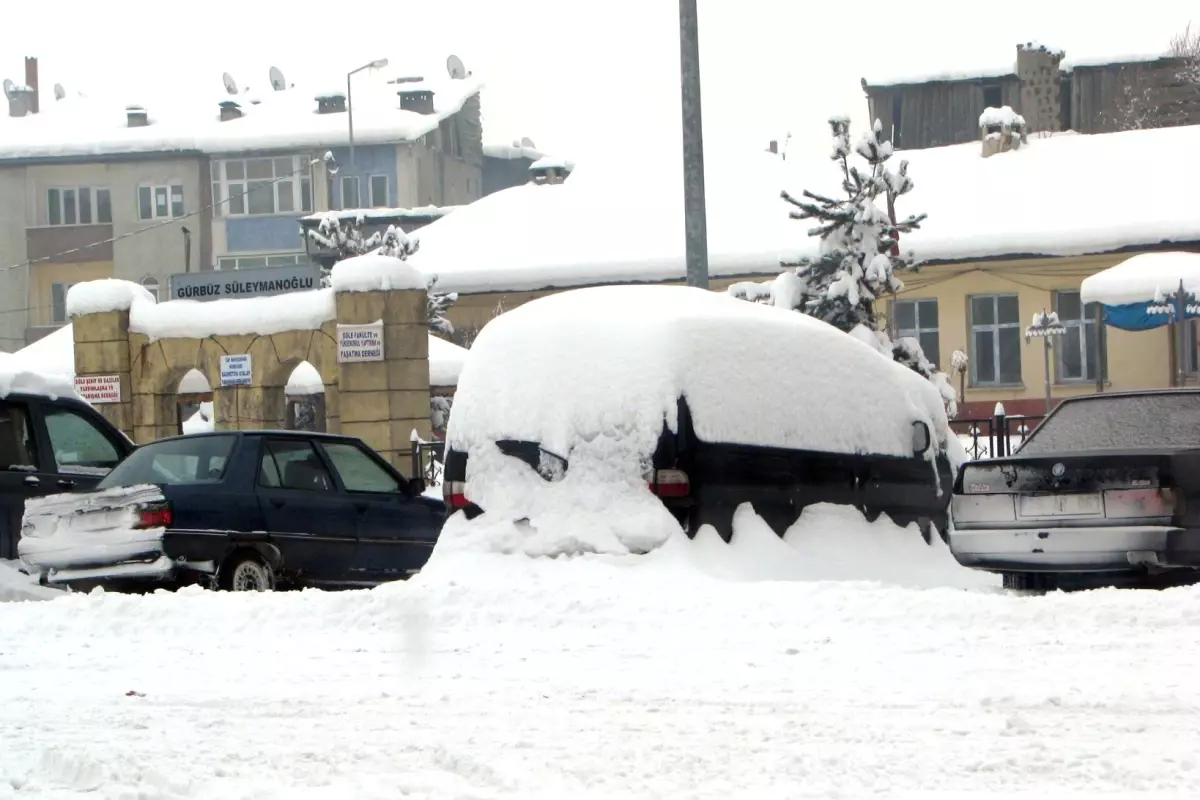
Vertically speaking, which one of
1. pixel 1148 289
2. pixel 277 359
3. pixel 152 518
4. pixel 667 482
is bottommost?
pixel 152 518

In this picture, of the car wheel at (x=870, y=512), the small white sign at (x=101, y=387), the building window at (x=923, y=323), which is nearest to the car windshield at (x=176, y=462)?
the car wheel at (x=870, y=512)

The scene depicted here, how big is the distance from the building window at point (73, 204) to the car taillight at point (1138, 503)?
55.6 meters

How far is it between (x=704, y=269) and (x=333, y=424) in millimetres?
6497

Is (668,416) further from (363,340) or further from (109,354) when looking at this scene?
(109,354)

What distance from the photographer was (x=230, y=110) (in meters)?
63.9

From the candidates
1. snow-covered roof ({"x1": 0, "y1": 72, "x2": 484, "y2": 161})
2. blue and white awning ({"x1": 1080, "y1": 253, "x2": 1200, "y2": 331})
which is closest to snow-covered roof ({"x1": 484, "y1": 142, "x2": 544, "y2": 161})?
snow-covered roof ({"x1": 0, "y1": 72, "x2": 484, "y2": 161})

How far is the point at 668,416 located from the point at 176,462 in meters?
4.30

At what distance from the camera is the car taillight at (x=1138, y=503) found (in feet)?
31.6

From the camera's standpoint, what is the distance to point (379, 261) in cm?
1967

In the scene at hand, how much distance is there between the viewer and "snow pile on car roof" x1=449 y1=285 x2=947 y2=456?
1061cm

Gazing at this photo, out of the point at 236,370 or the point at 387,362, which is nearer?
the point at 387,362

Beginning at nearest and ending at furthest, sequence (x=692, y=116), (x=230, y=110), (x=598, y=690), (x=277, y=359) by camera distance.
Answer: (x=598, y=690), (x=692, y=116), (x=277, y=359), (x=230, y=110)

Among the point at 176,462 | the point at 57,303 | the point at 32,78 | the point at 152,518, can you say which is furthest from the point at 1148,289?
the point at 32,78

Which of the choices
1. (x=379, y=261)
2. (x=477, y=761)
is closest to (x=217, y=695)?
(x=477, y=761)
